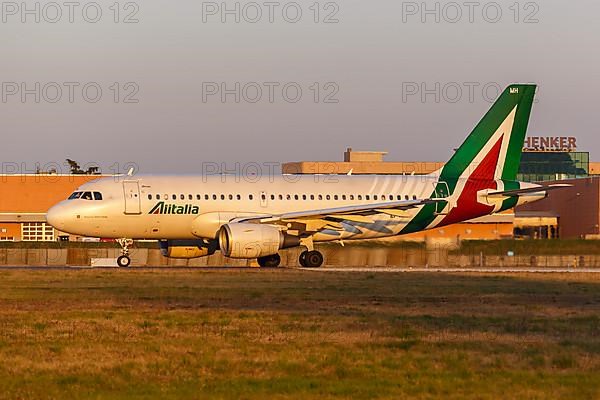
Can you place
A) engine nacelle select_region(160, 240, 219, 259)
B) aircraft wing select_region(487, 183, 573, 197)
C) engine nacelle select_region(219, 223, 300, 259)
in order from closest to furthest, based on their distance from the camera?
1. engine nacelle select_region(219, 223, 300, 259)
2. engine nacelle select_region(160, 240, 219, 259)
3. aircraft wing select_region(487, 183, 573, 197)

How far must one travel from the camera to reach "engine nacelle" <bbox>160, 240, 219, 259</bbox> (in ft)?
166

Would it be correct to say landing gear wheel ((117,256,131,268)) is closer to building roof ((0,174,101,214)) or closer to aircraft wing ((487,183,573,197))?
aircraft wing ((487,183,573,197))

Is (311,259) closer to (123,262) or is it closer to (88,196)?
(123,262)

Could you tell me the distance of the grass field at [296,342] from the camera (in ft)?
53.3

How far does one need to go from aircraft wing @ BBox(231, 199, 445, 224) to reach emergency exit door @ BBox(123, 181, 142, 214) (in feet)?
13.3

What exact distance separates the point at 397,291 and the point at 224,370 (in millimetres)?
18018

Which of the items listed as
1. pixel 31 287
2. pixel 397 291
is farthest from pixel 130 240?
pixel 397 291

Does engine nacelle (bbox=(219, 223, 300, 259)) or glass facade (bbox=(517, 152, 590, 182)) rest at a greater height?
glass facade (bbox=(517, 152, 590, 182))

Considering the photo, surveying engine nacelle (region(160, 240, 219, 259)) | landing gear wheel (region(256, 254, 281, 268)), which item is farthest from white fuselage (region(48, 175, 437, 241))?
landing gear wheel (region(256, 254, 281, 268))

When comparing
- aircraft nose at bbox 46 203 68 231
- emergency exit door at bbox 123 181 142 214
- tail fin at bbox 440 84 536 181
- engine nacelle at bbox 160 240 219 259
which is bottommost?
engine nacelle at bbox 160 240 219 259

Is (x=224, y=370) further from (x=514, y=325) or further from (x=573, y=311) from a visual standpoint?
(x=573, y=311)

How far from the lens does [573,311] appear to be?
28375 mm

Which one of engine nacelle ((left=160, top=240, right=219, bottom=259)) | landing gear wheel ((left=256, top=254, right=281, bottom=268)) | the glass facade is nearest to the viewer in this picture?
engine nacelle ((left=160, top=240, right=219, bottom=259))

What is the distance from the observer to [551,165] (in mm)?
164500
